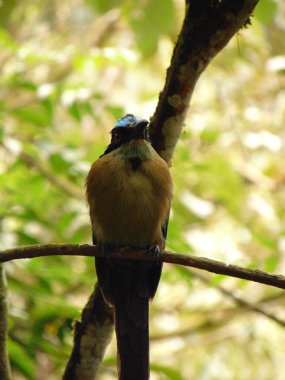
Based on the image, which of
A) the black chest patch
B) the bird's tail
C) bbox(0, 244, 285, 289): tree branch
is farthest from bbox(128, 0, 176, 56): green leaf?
bbox(0, 244, 285, 289): tree branch

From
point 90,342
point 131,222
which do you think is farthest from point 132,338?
point 131,222

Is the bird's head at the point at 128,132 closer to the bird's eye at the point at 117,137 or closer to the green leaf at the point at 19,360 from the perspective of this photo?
the bird's eye at the point at 117,137

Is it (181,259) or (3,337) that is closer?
(181,259)

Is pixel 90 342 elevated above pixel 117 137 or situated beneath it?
situated beneath

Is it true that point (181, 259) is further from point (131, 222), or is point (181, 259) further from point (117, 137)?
point (117, 137)

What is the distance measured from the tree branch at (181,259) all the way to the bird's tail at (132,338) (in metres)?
0.64

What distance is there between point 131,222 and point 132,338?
21.7 inches

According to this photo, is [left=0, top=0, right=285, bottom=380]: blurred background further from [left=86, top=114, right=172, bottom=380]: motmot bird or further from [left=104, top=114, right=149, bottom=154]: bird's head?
[left=104, top=114, right=149, bottom=154]: bird's head

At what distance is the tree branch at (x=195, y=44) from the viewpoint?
2.50 metres

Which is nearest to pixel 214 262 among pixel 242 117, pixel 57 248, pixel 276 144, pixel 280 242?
pixel 57 248

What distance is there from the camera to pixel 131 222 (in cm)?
300

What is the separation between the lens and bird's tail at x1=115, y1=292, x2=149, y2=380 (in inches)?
110

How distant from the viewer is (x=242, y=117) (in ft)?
20.3

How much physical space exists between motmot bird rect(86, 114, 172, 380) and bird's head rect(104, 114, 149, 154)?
0.01m
